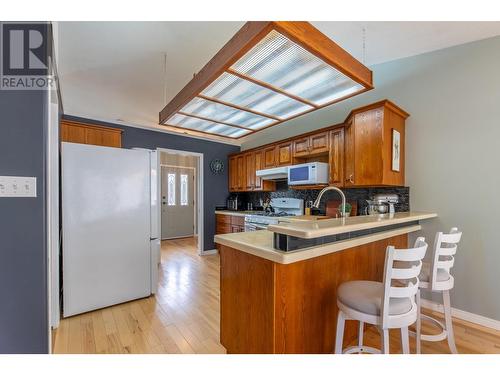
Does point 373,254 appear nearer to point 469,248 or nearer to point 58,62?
point 469,248

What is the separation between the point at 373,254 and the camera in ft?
6.49

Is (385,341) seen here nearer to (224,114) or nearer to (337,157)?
(337,157)

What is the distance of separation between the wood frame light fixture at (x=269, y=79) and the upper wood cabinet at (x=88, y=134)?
0.77 meters

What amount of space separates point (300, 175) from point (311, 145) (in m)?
0.50

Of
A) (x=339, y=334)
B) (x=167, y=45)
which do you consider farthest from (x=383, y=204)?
(x=167, y=45)

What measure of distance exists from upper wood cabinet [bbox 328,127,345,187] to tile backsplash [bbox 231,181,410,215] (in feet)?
1.11

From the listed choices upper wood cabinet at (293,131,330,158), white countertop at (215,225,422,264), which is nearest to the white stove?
upper wood cabinet at (293,131,330,158)

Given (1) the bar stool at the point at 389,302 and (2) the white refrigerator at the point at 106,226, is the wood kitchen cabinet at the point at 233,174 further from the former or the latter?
(1) the bar stool at the point at 389,302

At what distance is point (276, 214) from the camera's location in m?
4.03

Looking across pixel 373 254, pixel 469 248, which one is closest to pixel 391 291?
pixel 373 254

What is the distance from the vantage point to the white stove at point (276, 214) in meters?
3.68

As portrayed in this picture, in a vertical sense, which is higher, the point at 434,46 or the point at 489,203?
the point at 434,46

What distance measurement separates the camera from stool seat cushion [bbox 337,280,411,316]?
1186 millimetres
